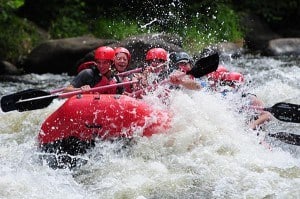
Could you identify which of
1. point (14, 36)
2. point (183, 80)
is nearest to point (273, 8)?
point (14, 36)

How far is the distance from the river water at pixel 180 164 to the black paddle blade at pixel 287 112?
1.38ft

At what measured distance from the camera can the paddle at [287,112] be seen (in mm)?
6289

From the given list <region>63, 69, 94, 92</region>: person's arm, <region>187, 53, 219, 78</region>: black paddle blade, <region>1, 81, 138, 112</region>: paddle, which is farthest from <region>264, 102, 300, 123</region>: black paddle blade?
<region>1, 81, 138, 112</region>: paddle

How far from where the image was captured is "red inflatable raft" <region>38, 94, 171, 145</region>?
6.15 meters

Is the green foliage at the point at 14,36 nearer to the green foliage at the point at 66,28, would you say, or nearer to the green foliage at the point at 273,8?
the green foliage at the point at 66,28

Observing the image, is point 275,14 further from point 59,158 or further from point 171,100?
point 59,158

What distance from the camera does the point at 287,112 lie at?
6387 mm

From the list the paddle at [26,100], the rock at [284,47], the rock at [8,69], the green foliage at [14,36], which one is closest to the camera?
the paddle at [26,100]

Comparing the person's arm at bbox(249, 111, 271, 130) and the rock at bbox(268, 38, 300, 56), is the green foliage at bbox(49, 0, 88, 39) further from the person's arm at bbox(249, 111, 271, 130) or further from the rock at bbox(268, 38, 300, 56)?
the person's arm at bbox(249, 111, 271, 130)

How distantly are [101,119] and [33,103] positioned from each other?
2.67ft

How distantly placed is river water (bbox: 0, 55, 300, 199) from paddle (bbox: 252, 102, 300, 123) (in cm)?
42

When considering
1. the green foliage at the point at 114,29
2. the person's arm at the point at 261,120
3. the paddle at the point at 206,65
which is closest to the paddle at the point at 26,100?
the paddle at the point at 206,65

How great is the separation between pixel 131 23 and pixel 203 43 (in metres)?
2.21

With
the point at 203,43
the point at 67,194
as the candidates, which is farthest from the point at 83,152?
the point at 203,43
